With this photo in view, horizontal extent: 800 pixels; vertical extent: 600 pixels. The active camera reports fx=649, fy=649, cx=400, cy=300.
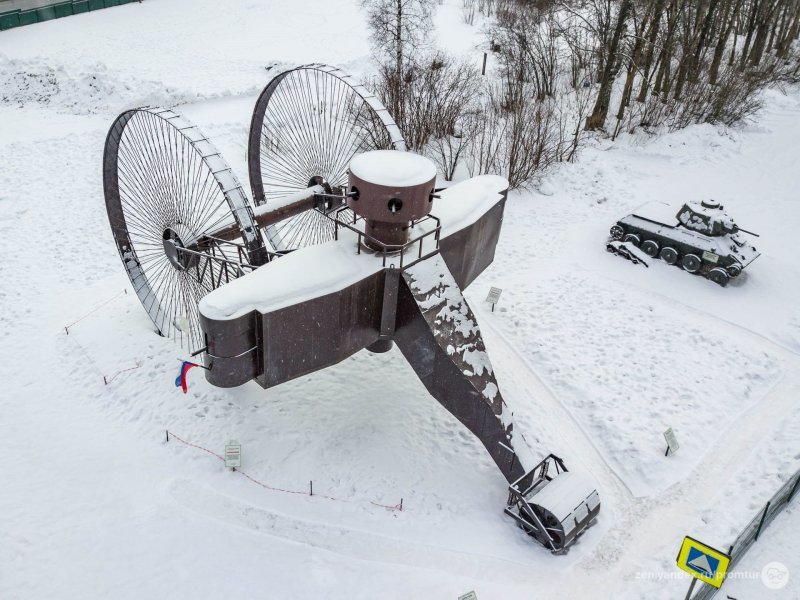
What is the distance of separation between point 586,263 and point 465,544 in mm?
10818

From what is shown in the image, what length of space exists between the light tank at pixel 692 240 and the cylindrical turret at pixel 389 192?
35.9 ft

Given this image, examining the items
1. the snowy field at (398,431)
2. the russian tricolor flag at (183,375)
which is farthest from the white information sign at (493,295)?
the russian tricolor flag at (183,375)

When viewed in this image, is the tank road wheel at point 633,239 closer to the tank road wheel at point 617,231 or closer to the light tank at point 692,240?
the light tank at point 692,240

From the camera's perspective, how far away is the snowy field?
10.9 metres

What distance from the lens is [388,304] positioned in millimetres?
11289

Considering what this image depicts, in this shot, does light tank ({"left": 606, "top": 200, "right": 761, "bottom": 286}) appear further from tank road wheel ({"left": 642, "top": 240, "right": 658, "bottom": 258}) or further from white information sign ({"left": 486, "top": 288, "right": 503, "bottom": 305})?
white information sign ({"left": 486, "top": 288, "right": 503, "bottom": 305})

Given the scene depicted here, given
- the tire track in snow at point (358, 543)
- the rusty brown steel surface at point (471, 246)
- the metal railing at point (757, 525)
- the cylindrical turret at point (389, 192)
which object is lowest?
the tire track in snow at point (358, 543)

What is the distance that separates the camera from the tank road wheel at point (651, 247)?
1962 cm

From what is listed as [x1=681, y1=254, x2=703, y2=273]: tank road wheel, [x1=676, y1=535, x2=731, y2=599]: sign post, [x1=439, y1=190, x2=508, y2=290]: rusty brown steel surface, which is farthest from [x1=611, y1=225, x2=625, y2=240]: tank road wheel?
[x1=676, y1=535, x2=731, y2=599]: sign post

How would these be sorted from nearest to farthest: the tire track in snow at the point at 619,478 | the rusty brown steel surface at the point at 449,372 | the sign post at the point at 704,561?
the sign post at the point at 704,561
the rusty brown steel surface at the point at 449,372
the tire track in snow at the point at 619,478

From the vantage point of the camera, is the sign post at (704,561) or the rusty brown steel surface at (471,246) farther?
the rusty brown steel surface at (471,246)

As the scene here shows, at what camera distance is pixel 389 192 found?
34.0ft

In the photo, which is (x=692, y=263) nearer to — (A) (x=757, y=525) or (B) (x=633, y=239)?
(B) (x=633, y=239)

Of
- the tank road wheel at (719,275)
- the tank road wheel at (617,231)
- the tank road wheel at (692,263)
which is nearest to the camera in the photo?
the tank road wheel at (719,275)
